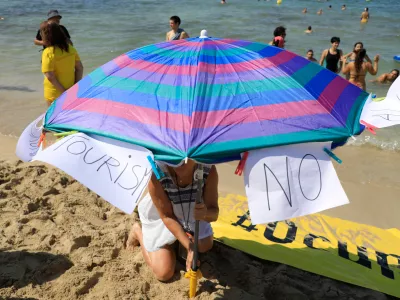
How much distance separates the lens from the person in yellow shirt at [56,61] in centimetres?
462

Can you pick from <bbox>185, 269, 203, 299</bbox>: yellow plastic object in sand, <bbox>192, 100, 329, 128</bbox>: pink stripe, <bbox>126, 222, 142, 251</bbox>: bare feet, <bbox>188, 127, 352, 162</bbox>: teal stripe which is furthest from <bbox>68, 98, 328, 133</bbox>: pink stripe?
<bbox>126, 222, 142, 251</bbox>: bare feet

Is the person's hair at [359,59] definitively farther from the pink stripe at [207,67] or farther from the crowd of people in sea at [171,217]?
the pink stripe at [207,67]

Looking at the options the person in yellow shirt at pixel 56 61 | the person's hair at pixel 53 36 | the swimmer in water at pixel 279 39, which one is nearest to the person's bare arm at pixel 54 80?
the person in yellow shirt at pixel 56 61

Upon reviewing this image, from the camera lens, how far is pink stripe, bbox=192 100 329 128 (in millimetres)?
2010

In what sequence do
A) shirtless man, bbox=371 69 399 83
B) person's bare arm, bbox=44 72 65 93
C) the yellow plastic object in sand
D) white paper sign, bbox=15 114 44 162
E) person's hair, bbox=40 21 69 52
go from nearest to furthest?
white paper sign, bbox=15 114 44 162, the yellow plastic object in sand, person's hair, bbox=40 21 69 52, person's bare arm, bbox=44 72 65 93, shirtless man, bbox=371 69 399 83

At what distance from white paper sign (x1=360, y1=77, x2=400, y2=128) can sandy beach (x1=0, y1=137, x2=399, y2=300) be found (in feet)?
4.84

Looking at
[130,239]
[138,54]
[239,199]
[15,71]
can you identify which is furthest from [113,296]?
[15,71]

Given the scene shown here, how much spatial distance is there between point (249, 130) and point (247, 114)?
95 mm

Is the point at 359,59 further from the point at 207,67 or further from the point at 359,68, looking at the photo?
the point at 207,67

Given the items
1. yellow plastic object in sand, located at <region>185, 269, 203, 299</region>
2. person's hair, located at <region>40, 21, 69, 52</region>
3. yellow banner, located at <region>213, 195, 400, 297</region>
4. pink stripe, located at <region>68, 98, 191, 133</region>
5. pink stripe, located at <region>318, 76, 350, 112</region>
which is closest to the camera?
pink stripe, located at <region>68, 98, 191, 133</region>

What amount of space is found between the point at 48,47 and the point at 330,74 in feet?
11.2

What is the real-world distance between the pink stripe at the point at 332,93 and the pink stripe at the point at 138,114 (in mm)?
769

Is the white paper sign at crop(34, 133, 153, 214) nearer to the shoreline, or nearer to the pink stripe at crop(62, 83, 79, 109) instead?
the pink stripe at crop(62, 83, 79, 109)

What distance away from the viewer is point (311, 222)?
13.4 feet
